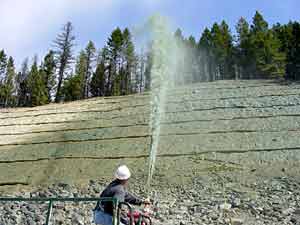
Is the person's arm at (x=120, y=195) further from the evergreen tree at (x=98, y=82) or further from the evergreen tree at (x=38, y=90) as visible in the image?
the evergreen tree at (x=98, y=82)

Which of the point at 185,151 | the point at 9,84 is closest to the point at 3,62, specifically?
the point at 9,84

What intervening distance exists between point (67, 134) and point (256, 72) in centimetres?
2993

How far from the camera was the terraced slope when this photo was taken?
51.3ft

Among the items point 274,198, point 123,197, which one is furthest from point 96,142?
point 123,197

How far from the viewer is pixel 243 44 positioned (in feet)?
163

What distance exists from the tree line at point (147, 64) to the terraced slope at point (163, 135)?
46.8 feet

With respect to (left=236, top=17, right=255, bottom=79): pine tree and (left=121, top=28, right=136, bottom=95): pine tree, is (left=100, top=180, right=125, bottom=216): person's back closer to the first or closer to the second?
(left=236, top=17, right=255, bottom=79): pine tree

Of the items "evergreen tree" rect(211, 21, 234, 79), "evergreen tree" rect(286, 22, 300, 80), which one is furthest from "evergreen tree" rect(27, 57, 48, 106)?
"evergreen tree" rect(286, 22, 300, 80)

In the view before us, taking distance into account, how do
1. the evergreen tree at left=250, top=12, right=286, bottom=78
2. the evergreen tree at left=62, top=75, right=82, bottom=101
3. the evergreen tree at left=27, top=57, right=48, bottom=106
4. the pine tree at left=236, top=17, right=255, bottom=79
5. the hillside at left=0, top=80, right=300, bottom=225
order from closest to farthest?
the hillside at left=0, top=80, right=300, bottom=225 < the evergreen tree at left=250, top=12, right=286, bottom=78 < the evergreen tree at left=27, top=57, right=48, bottom=106 < the pine tree at left=236, top=17, right=255, bottom=79 < the evergreen tree at left=62, top=75, right=82, bottom=101

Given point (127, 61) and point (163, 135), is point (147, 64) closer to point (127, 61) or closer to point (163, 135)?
point (127, 61)

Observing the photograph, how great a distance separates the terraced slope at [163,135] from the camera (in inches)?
615

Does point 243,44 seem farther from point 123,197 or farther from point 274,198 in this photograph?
point 123,197

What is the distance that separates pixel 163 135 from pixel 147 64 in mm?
31106

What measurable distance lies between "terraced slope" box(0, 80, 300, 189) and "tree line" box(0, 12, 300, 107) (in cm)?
1426
